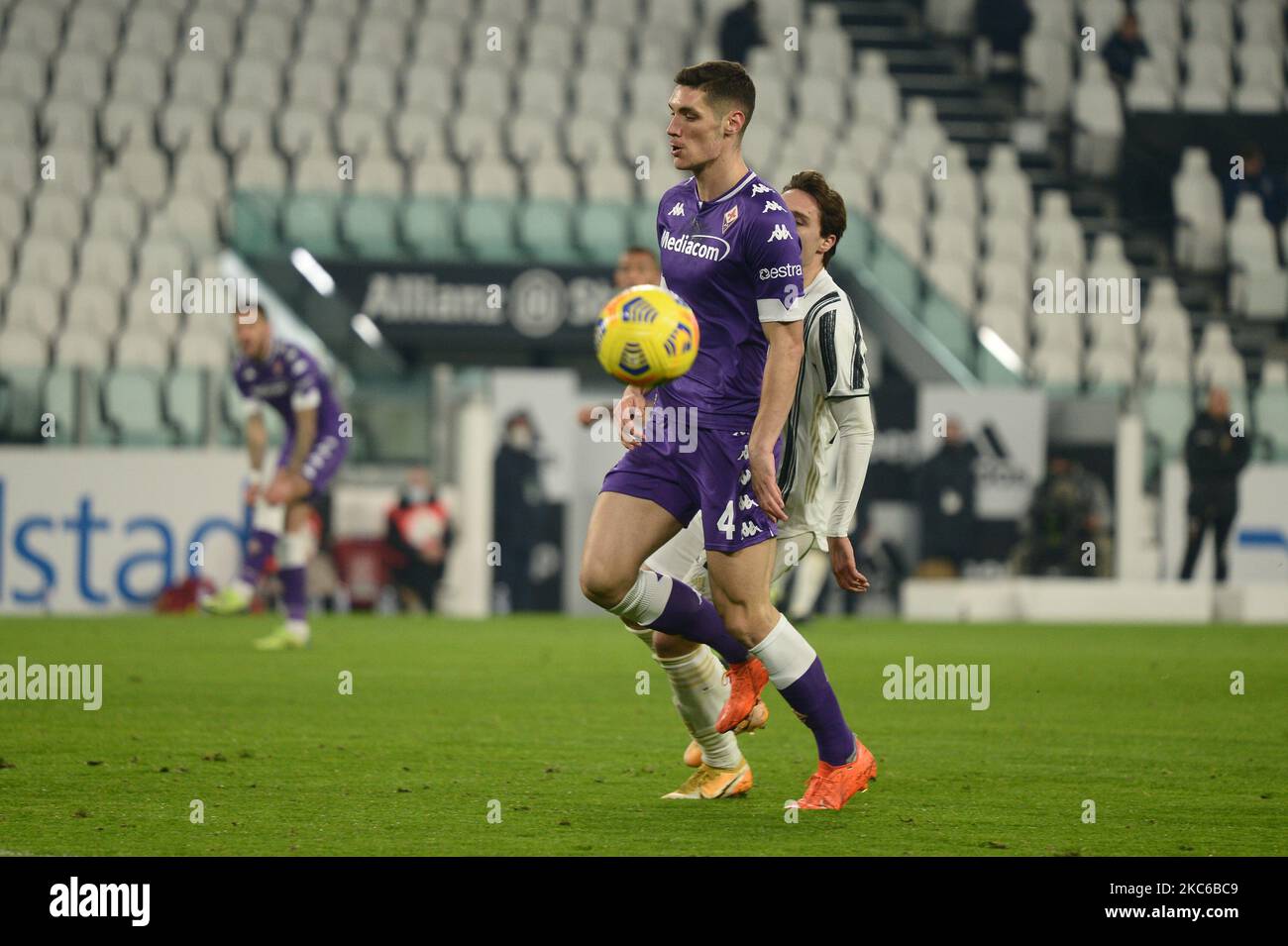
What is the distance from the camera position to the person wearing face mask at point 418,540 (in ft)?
58.4

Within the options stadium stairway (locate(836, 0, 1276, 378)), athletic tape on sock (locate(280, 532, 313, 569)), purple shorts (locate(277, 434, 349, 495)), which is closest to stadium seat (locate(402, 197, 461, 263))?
purple shorts (locate(277, 434, 349, 495))

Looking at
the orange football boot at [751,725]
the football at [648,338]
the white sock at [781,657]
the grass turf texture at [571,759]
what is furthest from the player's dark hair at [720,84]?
the grass turf texture at [571,759]

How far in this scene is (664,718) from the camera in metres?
9.15

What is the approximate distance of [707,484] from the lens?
5.89 meters

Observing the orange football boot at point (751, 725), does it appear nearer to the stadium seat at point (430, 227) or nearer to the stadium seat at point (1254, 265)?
the stadium seat at point (430, 227)

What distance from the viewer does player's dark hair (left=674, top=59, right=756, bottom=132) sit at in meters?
5.98

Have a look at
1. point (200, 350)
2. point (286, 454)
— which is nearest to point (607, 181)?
point (200, 350)

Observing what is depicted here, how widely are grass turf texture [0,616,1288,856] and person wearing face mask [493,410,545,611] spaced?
15.3ft

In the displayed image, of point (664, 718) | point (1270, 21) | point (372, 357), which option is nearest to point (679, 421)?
point (664, 718)

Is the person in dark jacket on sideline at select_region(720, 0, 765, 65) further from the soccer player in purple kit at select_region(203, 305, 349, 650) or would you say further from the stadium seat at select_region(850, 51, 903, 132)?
the soccer player in purple kit at select_region(203, 305, 349, 650)

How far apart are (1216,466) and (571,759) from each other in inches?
482
